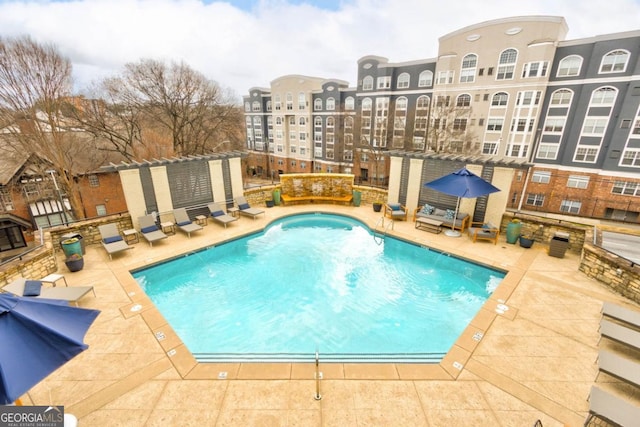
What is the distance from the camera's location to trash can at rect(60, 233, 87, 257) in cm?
950

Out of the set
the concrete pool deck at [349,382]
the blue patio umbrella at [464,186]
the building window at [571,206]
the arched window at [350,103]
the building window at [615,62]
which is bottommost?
the building window at [571,206]

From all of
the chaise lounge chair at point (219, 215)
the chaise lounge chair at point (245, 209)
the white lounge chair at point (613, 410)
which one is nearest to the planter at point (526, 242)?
the white lounge chair at point (613, 410)

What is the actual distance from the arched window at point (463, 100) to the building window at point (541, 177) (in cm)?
948

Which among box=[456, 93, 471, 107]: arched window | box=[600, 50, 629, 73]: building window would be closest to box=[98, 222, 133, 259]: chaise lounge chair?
box=[456, 93, 471, 107]: arched window

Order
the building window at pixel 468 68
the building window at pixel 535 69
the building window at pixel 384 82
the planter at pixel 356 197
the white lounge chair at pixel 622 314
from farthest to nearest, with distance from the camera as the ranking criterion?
the building window at pixel 384 82
the building window at pixel 468 68
the building window at pixel 535 69
the planter at pixel 356 197
the white lounge chair at pixel 622 314

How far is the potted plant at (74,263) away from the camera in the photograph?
29.4 ft

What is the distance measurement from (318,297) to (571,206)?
2861 cm

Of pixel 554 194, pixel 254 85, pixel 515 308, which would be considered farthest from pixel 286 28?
pixel 254 85

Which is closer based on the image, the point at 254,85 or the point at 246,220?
the point at 246,220

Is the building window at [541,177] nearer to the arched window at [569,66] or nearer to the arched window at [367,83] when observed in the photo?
the arched window at [569,66]

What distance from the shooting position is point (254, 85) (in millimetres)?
47438

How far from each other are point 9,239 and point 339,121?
35602 mm

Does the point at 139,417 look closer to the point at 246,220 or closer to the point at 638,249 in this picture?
the point at 246,220

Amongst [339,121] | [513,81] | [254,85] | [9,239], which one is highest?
[254,85]
